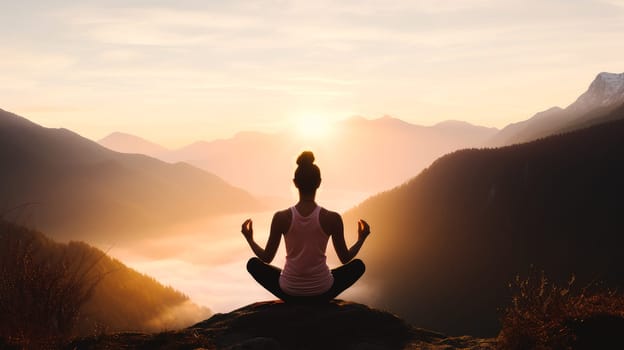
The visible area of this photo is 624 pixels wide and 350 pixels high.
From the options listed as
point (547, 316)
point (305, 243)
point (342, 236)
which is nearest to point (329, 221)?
point (342, 236)

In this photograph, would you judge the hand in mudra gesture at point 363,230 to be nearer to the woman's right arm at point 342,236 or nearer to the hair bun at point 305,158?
the woman's right arm at point 342,236

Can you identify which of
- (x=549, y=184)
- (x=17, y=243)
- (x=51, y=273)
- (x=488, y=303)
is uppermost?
(x=549, y=184)

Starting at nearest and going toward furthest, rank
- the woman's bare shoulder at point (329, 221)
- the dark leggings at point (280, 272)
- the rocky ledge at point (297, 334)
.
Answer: the rocky ledge at point (297, 334) < the woman's bare shoulder at point (329, 221) < the dark leggings at point (280, 272)

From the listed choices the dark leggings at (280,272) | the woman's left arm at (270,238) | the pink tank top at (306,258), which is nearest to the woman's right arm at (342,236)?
the pink tank top at (306,258)

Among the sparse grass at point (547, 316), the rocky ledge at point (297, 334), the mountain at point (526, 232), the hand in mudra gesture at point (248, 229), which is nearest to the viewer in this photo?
the sparse grass at point (547, 316)

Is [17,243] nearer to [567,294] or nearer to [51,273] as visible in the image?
[51,273]

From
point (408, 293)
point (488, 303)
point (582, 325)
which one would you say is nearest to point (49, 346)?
point (582, 325)

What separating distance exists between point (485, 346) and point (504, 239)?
191 metres

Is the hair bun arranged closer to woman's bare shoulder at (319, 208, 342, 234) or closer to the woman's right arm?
woman's bare shoulder at (319, 208, 342, 234)

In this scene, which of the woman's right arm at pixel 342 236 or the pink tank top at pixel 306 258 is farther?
the pink tank top at pixel 306 258

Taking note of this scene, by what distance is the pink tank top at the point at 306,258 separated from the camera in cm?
842

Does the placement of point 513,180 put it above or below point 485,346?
above

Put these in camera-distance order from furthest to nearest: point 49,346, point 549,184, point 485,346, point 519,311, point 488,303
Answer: point 549,184
point 488,303
point 485,346
point 519,311
point 49,346

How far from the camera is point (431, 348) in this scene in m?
8.46
